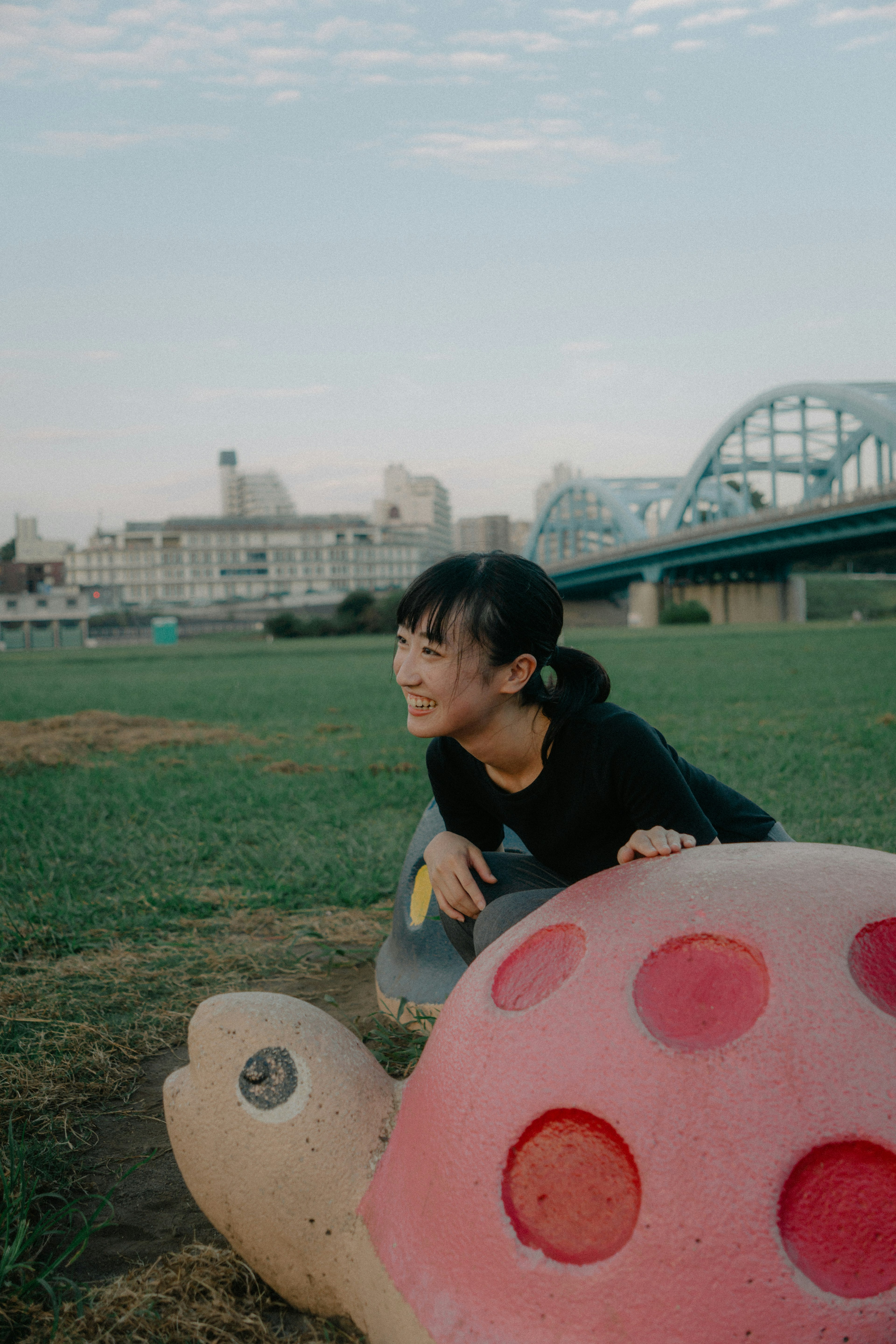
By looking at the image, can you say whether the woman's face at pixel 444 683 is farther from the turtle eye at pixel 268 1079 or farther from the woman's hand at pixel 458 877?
the turtle eye at pixel 268 1079

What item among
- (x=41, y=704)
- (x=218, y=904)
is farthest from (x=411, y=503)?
(x=218, y=904)

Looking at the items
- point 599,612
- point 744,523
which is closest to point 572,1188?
point 744,523

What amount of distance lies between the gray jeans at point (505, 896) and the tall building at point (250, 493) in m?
178

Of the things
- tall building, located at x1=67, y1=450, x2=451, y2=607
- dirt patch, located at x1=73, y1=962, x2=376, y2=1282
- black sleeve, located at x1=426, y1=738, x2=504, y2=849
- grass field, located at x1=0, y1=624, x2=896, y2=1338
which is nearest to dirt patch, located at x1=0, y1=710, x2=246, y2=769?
grass field, located at x1=0, y1=624, x2=896, y2=1338

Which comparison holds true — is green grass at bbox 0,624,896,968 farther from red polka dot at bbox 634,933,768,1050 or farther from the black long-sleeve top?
red polka dot at bbox 634,933,768,1050

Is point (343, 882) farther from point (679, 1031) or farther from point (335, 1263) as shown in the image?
point (679, 1031)

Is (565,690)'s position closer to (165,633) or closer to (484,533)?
(165,633)

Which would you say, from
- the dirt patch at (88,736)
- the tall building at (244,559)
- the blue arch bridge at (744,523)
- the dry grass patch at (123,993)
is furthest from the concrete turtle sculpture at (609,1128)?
the tall building at (244,559)

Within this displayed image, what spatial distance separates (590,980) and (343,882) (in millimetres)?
3436

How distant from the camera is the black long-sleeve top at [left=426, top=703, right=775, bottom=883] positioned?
83.2 inches

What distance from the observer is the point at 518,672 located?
2148mm

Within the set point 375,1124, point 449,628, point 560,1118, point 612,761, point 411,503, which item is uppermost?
point 411,503

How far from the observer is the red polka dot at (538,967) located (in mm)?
1723

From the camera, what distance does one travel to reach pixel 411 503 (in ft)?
585
